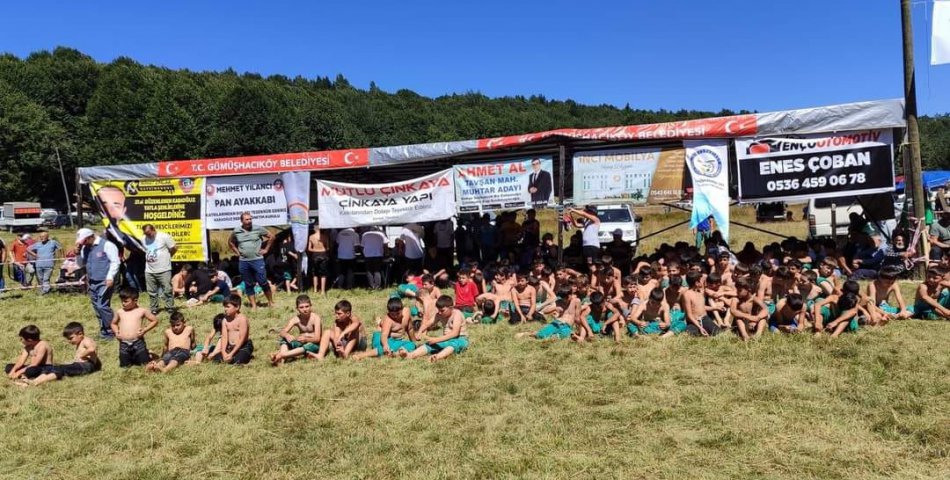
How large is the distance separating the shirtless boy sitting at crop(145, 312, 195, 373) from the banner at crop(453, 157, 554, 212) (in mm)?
5763

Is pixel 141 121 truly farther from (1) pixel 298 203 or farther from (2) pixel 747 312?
(2) pixel 747 312

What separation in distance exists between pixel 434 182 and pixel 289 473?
27.6 feet

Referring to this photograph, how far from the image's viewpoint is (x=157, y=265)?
35.5ft

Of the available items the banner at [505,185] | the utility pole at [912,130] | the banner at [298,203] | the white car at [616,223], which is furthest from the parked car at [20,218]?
the utility pole at [912,130]

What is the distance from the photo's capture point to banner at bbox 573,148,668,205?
10805 millimetres

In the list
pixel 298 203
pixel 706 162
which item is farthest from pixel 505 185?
pixel 298 203

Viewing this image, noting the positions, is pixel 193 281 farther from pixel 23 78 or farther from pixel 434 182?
pixel 23 78

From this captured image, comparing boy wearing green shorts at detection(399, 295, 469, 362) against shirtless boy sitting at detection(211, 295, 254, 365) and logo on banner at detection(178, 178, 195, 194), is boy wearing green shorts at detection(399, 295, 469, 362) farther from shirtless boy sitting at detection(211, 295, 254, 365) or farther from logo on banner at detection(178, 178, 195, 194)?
logo on banner at detection(178, 178, 195, 194)

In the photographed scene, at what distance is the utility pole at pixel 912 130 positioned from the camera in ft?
34.6

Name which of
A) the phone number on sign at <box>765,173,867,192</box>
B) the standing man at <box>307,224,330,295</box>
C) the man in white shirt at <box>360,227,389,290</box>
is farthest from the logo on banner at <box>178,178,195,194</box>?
the phone number on sign at <box>765,173,867,192</box>

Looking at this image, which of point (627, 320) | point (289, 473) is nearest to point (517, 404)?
point (289, 473)

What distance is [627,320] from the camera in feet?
27.6

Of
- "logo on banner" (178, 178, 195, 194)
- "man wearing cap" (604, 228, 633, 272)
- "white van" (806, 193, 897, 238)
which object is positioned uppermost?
"logo on banner" (178, 178, 195, 194)

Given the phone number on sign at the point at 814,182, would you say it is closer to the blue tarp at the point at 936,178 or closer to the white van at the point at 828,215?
the white van at the point at 828,215
